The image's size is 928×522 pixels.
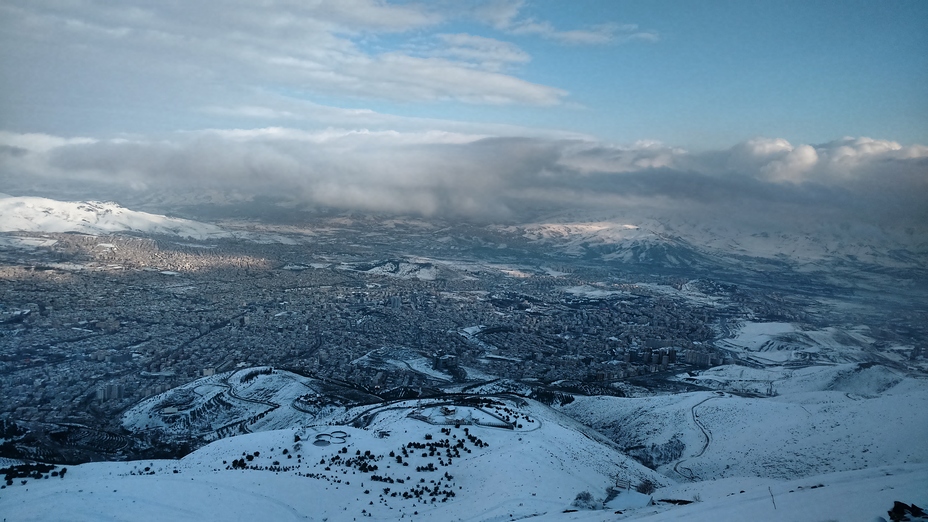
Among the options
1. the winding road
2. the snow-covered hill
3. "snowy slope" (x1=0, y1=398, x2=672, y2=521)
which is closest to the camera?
"snowy slope" (x1=0, y1=398, x2=672, y2=521)

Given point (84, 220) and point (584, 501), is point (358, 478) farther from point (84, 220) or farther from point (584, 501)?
point (84, 220)

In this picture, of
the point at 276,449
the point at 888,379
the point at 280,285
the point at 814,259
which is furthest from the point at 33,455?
the point at 814,259

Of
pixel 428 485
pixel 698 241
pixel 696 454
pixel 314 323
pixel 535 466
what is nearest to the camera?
pixel 428 485

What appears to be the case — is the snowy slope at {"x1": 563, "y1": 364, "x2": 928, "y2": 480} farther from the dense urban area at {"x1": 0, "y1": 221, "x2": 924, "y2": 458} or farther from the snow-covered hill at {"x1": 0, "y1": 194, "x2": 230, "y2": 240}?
the snow-covered hill at {"x1": 0, "y1": 194, "x2": 230, "y2": 240}

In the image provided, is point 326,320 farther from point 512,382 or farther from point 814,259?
point 814,259

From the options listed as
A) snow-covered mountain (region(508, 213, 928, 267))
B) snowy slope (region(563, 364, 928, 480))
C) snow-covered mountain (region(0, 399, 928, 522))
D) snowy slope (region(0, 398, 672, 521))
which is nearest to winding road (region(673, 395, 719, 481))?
snowy slope (region(563, 364, 928, 480))

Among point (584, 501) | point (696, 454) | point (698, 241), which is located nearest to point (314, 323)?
point (696, 454)

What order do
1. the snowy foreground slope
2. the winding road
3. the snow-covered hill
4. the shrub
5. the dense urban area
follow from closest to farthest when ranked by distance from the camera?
1. the snowy foreground slope
2. the shrub
3. the winding road
4. the dense urban area
5. the snow-covered hill

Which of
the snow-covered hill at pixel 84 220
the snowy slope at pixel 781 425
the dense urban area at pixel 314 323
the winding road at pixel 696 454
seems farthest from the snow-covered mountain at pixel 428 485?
the snow-covered hill at pixel 84 220
